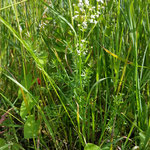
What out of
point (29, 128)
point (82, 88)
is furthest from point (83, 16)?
point (29, 128)

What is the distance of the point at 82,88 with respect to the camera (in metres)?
0.98

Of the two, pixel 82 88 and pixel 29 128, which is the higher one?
pixel 82 88

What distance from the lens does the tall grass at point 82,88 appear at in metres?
0.93

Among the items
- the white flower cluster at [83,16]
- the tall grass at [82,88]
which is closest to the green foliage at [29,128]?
A: the tall grass at [82,88]

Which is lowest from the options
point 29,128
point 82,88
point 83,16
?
point 29,128

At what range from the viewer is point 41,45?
4.33ft

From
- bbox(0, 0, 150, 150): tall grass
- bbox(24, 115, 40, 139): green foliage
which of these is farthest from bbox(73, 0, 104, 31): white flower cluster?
bbox(24, 115, 40, 139): green foliage

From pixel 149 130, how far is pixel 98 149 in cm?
19

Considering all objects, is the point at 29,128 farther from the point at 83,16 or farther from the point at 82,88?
the point at 83,16

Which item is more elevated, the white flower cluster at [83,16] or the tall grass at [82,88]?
the white flower cluster at [83,16]

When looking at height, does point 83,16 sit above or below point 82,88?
above

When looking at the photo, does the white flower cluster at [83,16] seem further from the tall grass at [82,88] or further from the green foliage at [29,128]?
the green foliage at [29,128]

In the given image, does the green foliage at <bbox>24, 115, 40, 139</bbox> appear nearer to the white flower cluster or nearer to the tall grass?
the tall grass

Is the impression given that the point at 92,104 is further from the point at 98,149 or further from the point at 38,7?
the point at 38,7
